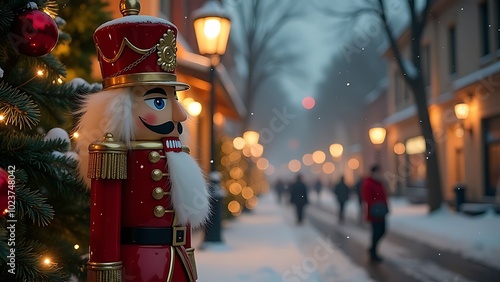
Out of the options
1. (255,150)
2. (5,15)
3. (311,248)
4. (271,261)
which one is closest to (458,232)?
(311,248)

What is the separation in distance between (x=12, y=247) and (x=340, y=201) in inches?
742

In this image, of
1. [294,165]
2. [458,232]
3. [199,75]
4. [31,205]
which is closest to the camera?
[31,205]

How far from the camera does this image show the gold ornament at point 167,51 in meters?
3.66

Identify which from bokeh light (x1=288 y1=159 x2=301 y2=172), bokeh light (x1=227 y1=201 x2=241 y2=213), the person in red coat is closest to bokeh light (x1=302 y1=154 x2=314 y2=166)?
bokeh light (x1=288 y1=159 x2=301 y2=172)

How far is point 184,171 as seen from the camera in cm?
368

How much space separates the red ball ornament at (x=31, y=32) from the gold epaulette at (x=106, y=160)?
67 centimetres

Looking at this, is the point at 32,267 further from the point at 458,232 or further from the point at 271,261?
the point at 458,232

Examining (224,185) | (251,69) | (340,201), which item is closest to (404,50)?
(251,69)

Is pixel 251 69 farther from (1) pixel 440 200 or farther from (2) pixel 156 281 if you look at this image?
(2) pixel 156 281

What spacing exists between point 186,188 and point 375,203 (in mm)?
7680

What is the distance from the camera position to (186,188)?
367 cm

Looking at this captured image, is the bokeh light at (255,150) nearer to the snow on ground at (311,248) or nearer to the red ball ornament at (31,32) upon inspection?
the snow on ground at (311,248)

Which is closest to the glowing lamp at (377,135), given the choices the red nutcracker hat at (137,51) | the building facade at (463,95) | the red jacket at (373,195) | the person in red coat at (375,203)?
the building facade at (463,95)

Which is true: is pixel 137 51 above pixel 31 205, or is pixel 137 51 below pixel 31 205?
above
